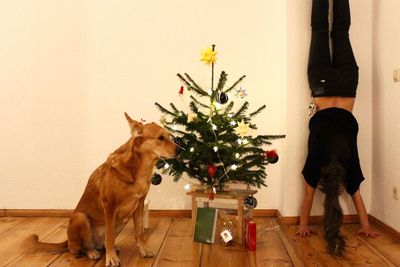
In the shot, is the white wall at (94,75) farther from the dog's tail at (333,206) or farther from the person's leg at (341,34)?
the dog's tail at (333,206)

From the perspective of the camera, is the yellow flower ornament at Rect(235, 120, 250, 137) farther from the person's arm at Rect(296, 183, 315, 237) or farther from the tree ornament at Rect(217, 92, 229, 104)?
the person's arm at Rect(296, 183, 315, 237)

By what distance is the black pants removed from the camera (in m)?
2.89

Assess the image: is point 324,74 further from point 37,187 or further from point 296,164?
point 37,187

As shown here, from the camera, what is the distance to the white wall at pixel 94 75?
340cm

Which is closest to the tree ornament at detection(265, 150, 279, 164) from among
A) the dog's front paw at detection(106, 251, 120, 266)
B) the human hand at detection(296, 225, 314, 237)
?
the human hand at detection(296, 225, 314, 237)

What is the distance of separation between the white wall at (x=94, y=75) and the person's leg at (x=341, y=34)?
0.60 meters

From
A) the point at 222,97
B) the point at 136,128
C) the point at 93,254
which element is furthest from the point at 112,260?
the point at 222,97

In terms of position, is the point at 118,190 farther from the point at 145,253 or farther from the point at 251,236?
the point at 251,236

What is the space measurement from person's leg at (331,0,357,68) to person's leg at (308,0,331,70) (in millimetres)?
80

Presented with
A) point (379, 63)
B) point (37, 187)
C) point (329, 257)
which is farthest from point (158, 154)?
point (379, 63)

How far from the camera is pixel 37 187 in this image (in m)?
3.46

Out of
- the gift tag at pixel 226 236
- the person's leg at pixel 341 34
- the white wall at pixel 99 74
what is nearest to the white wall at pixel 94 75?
the white wall at pixel 99 74

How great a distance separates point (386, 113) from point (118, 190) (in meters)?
2.13

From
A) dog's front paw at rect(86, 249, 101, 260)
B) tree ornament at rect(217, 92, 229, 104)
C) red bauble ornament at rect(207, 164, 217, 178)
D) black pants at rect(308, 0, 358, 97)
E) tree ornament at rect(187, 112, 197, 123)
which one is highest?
black pants at rect(308, 0, 358, 97)
